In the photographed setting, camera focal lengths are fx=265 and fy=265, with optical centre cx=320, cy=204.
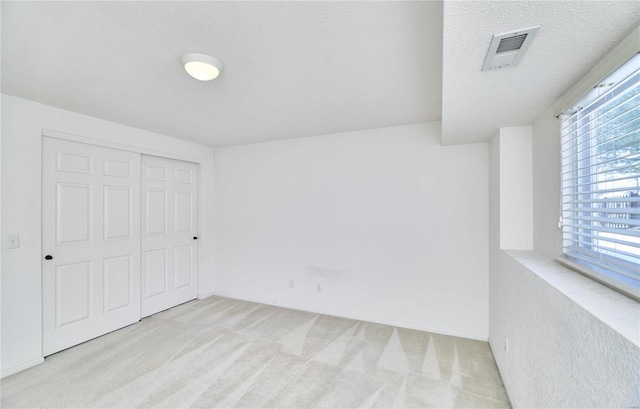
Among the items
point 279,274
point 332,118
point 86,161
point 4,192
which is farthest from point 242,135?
point 4,192

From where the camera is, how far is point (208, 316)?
10.9ft

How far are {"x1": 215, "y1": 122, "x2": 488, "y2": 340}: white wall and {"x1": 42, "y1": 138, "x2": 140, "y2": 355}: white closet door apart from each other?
1.28 metres

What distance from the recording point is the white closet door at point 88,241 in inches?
99.8

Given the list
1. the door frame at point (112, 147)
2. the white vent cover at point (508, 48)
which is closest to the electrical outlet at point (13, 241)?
the door frame at point (112, 147)

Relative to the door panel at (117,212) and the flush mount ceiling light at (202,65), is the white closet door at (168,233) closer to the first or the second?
the door panel at (117,212)

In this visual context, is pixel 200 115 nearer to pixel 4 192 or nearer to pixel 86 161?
pixel 86 161

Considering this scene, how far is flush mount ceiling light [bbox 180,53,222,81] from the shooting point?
5.26 ft

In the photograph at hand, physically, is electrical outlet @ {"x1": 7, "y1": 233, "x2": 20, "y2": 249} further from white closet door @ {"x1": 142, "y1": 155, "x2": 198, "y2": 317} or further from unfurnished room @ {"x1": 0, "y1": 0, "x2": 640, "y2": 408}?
white closet door @ {"x1": 142, "y1": 155, "x2": 198, "y2": 317}

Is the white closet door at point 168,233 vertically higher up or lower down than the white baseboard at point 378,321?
higher up

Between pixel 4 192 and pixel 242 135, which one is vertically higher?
pixel 242 135

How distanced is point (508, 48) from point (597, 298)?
103cm

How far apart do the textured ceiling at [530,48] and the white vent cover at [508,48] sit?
24 mm

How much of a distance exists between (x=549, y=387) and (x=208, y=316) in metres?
3.27

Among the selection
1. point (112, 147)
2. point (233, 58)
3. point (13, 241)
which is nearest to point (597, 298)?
point (233, 58)
